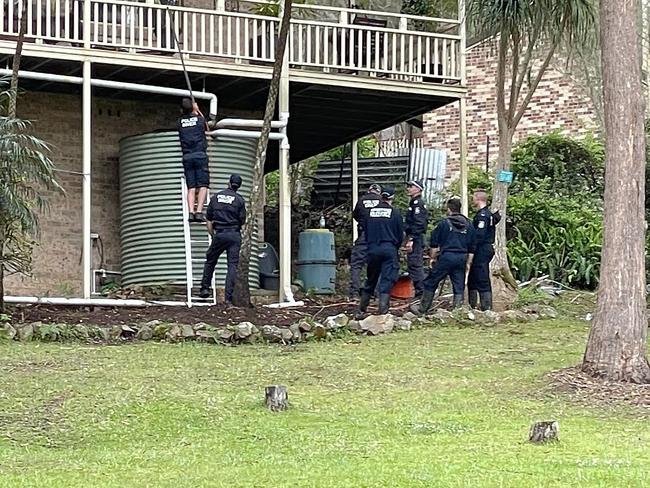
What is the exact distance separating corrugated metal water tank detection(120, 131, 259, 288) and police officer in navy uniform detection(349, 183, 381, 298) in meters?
1.72

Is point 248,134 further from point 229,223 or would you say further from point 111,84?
point 229,223

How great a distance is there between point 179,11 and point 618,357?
29.4ft

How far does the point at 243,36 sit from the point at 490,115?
528 inches

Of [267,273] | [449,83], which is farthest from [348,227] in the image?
[449,83]

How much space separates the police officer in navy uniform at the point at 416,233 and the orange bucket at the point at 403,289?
0.89 metres

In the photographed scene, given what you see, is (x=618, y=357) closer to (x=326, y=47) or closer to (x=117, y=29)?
(x=326, y=47)

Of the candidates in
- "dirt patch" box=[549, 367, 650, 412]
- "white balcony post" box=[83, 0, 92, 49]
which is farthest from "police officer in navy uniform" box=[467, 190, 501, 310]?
"white balcony post" box=[83, 0, 92, 49]

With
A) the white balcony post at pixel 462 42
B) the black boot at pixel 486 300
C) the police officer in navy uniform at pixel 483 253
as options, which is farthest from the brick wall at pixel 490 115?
the black boot at pixel 486 300

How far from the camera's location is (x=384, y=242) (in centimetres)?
1451

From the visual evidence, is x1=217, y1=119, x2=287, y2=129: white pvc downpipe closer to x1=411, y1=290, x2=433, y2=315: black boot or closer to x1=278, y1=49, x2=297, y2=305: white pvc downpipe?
x1=278, y1=49, x2=297, y2=305: white pvc downpipe

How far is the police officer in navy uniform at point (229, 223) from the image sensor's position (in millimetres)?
15086

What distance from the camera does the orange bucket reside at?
18.0 metres

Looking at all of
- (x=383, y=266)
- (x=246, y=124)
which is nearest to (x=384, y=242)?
(x=383, y=266)

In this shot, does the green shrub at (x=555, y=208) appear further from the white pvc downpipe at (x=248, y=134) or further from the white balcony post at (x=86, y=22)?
the white balcony post at (x=86, y=22)
